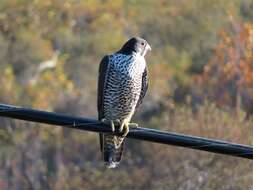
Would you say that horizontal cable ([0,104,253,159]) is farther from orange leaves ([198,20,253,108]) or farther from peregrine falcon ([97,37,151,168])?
orange leaves ([198,20,253,108])

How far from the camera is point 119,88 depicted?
920 centimetres

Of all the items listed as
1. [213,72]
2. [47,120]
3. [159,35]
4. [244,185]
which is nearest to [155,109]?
[213,72]

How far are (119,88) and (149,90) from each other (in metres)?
33.2

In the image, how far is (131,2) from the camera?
60.6 metres

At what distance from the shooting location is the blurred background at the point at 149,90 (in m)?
20.1

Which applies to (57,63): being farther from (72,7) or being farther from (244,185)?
(244,185)

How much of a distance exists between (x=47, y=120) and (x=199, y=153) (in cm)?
1296

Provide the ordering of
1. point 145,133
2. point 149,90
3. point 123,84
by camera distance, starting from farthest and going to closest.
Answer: point 149,90 → point 123,84 → point 145,133

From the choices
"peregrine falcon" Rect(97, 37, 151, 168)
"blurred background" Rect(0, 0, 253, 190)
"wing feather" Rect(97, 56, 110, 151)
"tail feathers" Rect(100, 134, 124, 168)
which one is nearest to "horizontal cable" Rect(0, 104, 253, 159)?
"tail feathers" Rect(100, 134, 124, 168)

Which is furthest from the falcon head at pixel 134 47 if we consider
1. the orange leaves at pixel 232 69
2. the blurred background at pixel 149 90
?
the orange leaves at pixel 232 69

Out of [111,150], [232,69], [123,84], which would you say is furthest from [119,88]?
[232,69]

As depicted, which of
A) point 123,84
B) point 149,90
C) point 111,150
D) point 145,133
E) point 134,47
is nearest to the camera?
point 145,133

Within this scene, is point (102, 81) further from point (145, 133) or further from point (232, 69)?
point (232, 69)

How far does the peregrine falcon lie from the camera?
9109mm
